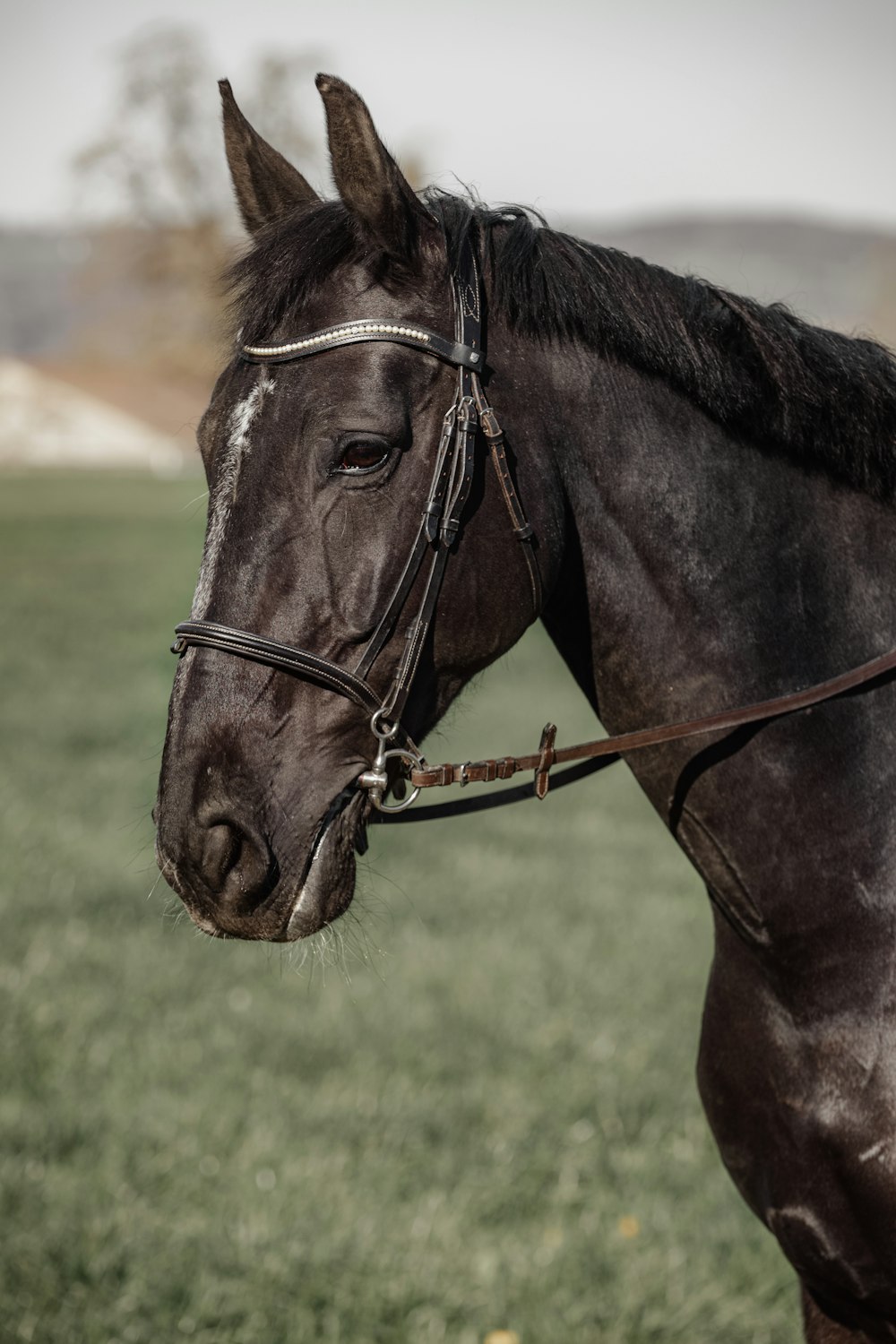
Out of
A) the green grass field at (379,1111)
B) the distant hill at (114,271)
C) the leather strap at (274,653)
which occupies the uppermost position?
the distant hill at (114,271)

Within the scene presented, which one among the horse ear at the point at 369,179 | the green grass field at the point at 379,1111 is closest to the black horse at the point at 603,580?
the horse ear at the point at 369,179

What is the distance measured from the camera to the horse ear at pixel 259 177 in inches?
98.7

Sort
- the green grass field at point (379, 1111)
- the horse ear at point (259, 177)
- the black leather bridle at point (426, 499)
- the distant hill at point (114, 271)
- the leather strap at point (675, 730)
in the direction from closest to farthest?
the black leather bridle at point (426, 499) < the leather strap at point (675, 730) < the horse ear at point (259, 177) < the green grass field at point (379, 1111) < the distant hill at point (114, 271)

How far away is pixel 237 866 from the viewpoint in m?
2.15

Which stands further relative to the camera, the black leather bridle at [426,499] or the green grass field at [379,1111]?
the green grass field at [379,1111]

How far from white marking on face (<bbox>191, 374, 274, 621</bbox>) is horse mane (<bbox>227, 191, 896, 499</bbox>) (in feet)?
0.43

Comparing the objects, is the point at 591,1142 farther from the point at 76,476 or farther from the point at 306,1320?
the point at 76,476

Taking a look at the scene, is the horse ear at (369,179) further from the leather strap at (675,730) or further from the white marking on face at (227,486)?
the leather strap at (675,730)

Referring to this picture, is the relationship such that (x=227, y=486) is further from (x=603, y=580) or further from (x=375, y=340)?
(x=603, y=580)

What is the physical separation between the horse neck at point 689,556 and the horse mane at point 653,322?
0.05m

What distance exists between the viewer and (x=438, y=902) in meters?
7.69

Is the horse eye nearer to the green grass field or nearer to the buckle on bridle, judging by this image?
the buckle on bridle

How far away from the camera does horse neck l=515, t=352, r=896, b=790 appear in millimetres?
2359

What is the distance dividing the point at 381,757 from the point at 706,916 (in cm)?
594
